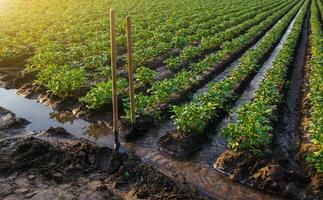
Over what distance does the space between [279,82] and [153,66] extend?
17.1 feet

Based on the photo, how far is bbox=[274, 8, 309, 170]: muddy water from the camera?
9.03m

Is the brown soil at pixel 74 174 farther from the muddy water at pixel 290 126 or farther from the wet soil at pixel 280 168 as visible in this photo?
the muddy water at pixel 290 126

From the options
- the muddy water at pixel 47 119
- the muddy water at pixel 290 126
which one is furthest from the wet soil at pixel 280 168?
the muddy water at pixel 47 119

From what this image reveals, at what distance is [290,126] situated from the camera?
10.8m

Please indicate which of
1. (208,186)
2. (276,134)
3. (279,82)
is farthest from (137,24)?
(208,186)

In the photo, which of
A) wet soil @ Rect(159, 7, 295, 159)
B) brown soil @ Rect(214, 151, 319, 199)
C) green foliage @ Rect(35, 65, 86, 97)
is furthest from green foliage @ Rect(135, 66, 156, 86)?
brown soil @ Rect(214, 151, 319, 199)

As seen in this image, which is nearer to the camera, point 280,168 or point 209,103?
point 280,168

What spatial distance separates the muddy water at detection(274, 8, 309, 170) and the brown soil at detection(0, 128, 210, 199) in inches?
106

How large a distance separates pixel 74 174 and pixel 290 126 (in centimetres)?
595

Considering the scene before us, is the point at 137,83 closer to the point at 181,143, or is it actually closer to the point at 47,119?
the point at 47,119

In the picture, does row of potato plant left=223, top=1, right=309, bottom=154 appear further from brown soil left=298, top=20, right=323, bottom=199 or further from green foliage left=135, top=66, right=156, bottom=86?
green foliage left=135, top=66, right=156, bottom=86

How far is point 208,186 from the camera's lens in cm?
790

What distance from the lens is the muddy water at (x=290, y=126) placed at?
29.6ft

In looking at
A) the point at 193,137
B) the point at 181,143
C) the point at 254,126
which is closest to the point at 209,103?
the point at 193,137
